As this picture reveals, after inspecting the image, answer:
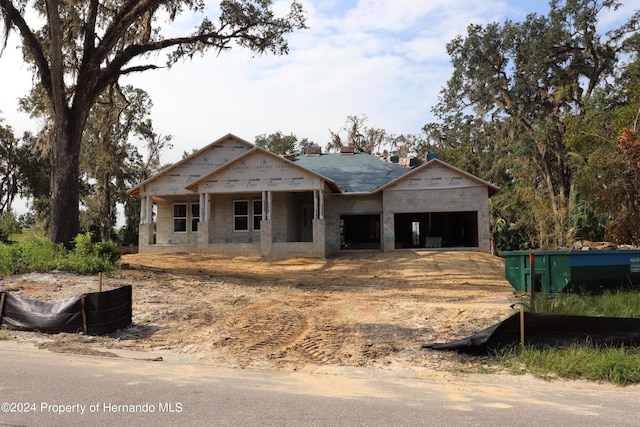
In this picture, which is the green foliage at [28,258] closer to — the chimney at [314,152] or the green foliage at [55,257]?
the green foliage at [55,257]

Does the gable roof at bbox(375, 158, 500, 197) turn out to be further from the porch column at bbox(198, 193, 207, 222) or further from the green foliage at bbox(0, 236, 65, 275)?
the green foliage at bbox(0, 236, 65, 275)

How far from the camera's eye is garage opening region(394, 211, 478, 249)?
100ft

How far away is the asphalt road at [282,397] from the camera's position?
486 centimetres

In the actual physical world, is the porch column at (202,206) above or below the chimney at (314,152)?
below

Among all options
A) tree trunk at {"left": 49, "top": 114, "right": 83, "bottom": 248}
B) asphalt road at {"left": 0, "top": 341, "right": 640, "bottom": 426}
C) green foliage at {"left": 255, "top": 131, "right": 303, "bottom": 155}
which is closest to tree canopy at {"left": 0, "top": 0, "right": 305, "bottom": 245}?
tree trunk at {"left": 49, "top": 114, "right": 83, "bottom": 248}

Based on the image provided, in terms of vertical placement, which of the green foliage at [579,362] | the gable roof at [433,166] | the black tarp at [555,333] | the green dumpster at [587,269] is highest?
the gable roof at [433,166]

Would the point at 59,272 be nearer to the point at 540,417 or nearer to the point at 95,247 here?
the point at 95,247

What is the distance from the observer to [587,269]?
1082 cm

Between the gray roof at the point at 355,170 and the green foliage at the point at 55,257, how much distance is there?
45.4 ft

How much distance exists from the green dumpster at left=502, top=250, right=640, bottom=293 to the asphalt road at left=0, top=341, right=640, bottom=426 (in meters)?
4.69

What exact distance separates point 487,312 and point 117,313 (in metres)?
7.48

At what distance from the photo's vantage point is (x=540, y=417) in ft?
16.5

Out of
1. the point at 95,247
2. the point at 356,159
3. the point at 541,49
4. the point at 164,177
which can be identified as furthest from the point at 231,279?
the point at 541,49

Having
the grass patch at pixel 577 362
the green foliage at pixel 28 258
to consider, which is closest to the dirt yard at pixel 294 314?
the grass patch at pixel 577 362
